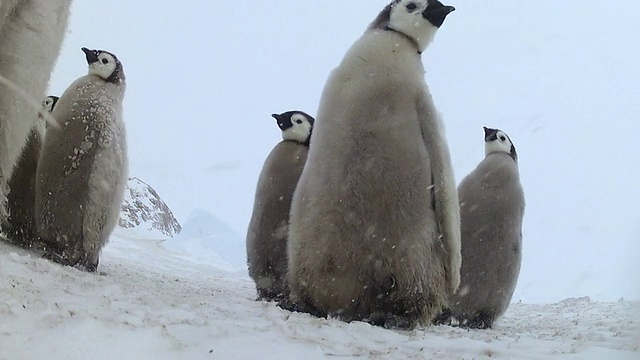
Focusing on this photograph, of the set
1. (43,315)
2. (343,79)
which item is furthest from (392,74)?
(43,315)

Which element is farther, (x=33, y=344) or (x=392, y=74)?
(x=392, y=74)

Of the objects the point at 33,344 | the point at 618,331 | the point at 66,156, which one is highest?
the point at 66,156

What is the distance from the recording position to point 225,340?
1724mm

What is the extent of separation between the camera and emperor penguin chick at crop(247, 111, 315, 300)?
12.6ft

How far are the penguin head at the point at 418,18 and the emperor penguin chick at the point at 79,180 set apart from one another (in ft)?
4.53

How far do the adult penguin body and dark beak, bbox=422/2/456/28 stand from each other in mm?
1659

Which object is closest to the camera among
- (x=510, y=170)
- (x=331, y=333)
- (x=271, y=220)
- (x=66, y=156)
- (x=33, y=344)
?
(x=33, y=344)

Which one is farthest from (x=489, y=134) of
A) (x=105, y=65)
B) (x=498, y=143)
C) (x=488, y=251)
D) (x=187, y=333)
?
(x=187, y=333)

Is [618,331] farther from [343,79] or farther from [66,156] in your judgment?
[66,156]

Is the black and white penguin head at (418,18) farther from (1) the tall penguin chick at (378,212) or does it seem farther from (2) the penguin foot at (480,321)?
(2) the penguin foot at (480,321)

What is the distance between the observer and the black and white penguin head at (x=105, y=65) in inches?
148

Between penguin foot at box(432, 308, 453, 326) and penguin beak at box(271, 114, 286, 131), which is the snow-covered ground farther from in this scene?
penguin beak at box(271, 114, 286, 131)

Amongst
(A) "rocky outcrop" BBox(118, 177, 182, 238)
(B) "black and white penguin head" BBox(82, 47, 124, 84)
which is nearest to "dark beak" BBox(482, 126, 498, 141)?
(B) "black and white penguin head" BBox(82, 47, 124, 84)

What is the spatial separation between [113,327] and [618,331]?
6.60ft
